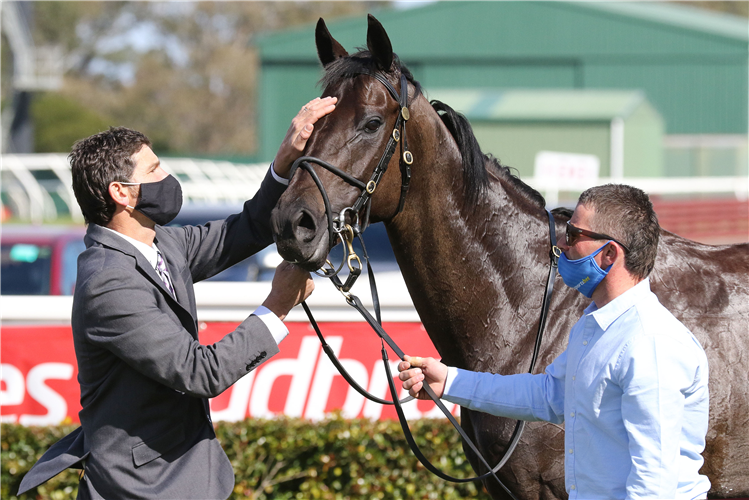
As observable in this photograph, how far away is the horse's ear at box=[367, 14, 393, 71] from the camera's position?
2496 millimetres

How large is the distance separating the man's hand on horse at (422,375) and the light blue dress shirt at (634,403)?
16.5 inches

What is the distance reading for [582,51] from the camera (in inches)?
1014

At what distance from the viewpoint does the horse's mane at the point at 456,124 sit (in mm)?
2570

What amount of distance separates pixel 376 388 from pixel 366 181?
193 cm

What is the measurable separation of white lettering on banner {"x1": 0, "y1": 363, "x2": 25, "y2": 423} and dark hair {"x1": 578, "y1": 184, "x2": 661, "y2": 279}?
136 inches

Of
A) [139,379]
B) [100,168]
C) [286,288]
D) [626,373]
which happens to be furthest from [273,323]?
[626,373]

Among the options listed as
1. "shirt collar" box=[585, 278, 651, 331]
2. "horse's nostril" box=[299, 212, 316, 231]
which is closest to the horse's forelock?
"horse's nostril" box=[299, 212, 316, 231]

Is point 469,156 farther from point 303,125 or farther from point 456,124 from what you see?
point 303,125

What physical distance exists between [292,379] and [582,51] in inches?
954

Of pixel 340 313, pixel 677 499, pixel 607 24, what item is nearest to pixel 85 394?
pixel 677 499

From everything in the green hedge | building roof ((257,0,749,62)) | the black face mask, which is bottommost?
the green hedge

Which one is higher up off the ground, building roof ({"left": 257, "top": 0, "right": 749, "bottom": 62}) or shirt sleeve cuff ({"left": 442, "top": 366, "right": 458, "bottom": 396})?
building roof ({"left": 257, "top": 0, "right": 749, "bottom": 62})

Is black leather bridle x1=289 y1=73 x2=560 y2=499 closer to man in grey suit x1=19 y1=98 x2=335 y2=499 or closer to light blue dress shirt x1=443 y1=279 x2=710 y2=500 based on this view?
man in grey suit x1=19 y1=98 x2=335 y2=499

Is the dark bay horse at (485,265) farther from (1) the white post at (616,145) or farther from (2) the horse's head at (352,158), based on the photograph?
(1) the white post at (616,145)
